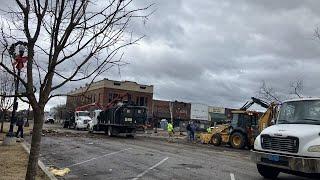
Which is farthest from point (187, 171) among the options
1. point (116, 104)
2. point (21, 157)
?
point (116, 104)

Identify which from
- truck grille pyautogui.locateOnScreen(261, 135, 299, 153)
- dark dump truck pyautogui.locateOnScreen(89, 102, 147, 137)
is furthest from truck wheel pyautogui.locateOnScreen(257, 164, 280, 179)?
dark dump truck pyautogui.locateOnScreen(89, 102, 147, 137)

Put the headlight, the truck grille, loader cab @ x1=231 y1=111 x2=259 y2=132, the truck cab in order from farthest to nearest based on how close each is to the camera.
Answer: the truck cab, loader cab @ x1=231 y1=111 x2=259 y2=132, the truck grille, the headlight

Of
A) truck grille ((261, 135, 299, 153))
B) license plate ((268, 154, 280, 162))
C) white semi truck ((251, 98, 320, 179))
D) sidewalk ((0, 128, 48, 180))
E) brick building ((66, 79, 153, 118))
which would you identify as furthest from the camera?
brick building ((66, 79, 153, 118))

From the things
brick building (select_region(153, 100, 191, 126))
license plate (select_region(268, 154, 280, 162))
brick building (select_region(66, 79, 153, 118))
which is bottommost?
license plate (select_region(268, 154, 280, 162))

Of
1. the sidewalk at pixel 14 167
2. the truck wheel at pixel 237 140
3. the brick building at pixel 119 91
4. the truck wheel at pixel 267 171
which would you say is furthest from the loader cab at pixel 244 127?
the brick building at pixel 119 91

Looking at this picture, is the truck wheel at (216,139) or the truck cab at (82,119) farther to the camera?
the truck cab at (82,119)

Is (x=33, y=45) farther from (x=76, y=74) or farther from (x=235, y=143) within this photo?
(x=235, y=143)

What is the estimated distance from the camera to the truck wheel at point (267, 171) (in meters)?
14.7

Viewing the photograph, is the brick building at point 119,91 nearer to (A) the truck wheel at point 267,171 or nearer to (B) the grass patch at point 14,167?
(B) the grass patch at point 14,167

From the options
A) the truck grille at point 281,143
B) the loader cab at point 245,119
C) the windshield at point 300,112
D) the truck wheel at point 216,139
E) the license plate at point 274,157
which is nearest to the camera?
the truck grille at point 281,143

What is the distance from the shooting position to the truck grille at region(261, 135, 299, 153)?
13.0 meters

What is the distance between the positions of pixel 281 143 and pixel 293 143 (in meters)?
0.45

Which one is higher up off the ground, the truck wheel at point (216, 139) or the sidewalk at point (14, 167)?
the truck wheel at point (216, 139)

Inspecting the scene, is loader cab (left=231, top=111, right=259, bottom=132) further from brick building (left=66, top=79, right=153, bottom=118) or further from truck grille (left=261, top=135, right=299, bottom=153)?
brick building (left=66, top=79, right=153, bottom=118)
